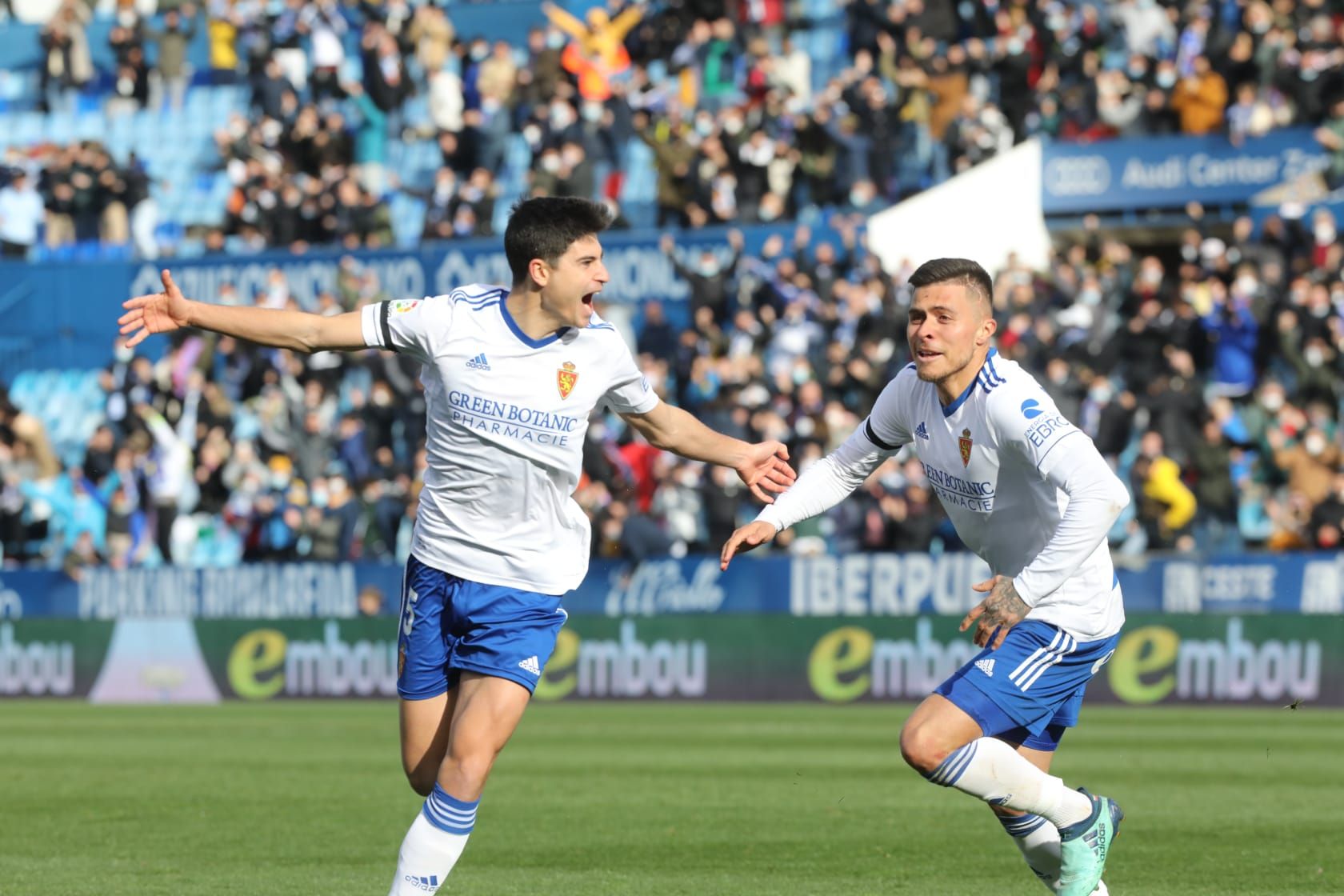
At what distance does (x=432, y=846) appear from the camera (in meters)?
8.05

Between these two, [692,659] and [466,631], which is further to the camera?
[692,659]

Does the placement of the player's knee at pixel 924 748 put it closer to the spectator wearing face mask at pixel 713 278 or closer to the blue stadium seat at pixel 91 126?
the spectator wearing face mask at pixel 713 278

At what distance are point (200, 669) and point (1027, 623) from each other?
63.2 feet

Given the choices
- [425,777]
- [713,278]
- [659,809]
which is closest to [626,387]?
[425,777]

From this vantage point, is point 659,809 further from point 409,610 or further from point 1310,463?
point 1310,463

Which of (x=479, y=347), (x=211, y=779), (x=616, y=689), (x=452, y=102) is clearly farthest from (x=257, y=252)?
(x=479, y=347)

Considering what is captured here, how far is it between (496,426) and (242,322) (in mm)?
1047

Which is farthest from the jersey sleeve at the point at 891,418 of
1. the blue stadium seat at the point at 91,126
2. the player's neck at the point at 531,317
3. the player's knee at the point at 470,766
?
the blue stadium seat at the point at 91,126

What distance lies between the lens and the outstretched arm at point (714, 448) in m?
8.93

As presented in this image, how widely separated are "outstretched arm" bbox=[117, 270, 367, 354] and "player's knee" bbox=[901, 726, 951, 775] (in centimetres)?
255

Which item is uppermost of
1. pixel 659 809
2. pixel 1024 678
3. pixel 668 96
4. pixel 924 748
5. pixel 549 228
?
pixel 668 96

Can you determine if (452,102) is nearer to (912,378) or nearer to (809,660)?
(809,660)

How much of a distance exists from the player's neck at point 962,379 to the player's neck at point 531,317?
1.51 m

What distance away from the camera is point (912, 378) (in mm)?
8664
